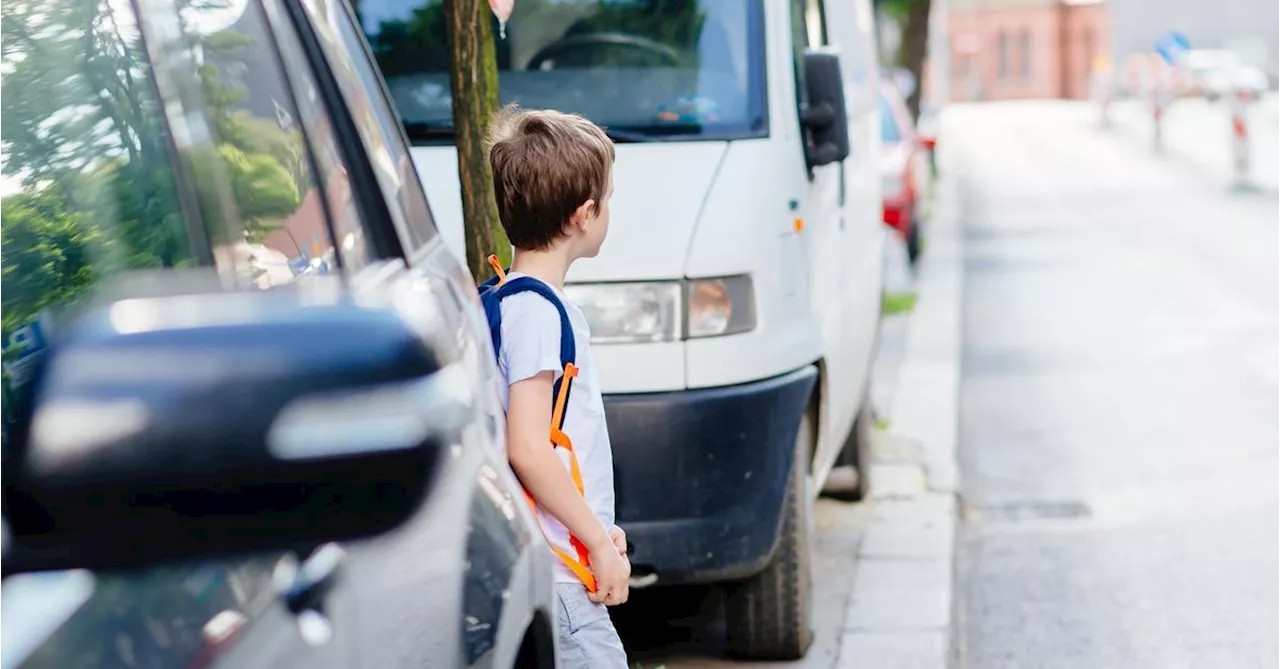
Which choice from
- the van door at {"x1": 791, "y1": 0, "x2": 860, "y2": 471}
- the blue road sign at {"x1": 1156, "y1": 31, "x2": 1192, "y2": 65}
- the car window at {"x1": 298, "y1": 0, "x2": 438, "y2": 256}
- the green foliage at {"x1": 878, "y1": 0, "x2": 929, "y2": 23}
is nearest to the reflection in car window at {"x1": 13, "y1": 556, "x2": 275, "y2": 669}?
the car window at {"x1": 298, "y1": 0, "x2": 438, "y2": 256}

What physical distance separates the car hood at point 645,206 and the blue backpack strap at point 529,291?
1.63 meters

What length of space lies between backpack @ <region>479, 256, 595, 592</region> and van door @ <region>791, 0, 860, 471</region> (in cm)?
236

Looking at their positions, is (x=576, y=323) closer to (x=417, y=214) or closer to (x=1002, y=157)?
(x=417, y=214)

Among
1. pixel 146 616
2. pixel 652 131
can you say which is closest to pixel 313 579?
pixel 146 616

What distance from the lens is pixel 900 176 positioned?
17797 mm

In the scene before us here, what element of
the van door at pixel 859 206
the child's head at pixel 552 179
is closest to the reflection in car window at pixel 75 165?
the child's head at pixel 552 179

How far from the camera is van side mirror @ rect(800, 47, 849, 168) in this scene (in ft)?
17.3

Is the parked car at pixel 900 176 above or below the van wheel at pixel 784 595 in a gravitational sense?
below

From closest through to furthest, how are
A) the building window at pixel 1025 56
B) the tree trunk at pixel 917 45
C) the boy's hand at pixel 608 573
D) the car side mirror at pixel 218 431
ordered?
the car side mirror at pixel 218 431 → the boy's hand at pixel 608 573 → the tree trunk at pixel 917 45 → the building window at pixel 1025 56

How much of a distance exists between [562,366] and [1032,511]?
506cm

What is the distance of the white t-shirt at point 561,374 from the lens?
289 centimetres

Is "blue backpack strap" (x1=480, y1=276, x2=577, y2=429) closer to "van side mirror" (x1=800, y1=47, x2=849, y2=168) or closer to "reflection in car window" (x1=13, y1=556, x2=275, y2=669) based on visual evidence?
"reflection in car window" (x1=13, y1=556, x2=275, y2=669)

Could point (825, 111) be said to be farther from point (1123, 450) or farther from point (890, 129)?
point (890, 129)

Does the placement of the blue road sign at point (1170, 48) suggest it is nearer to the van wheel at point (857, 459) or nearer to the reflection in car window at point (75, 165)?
the van wheel at point (857, 459)
